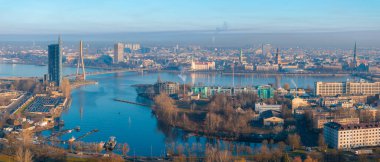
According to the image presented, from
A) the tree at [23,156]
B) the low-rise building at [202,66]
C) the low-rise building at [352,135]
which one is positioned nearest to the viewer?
the tree at [23,156]

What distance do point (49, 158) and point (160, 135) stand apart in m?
2.01

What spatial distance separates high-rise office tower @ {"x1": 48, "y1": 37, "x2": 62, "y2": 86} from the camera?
13.2 m

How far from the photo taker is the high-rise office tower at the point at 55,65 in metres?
13.2

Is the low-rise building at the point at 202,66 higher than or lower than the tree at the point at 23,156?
higher

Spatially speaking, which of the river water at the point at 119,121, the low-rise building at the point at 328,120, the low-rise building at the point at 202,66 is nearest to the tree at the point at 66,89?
the river water at the point at 119,121

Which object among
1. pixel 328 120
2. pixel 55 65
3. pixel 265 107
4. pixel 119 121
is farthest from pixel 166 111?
pixel 55 65

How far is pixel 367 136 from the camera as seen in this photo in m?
6.59

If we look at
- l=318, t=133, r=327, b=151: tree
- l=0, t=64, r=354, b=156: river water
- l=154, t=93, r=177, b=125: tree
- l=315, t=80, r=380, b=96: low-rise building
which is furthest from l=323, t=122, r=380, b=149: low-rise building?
l=315, t=80, r=380, b=96: low-rise building

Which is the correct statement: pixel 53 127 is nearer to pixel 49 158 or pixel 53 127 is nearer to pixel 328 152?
pixel 49 158

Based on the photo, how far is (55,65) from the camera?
13.4 metres

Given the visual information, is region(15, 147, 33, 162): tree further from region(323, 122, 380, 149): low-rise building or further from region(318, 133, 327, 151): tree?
region(323, 122, 380, 149): low-rise building

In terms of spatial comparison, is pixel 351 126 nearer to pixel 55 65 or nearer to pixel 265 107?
pixel 265 107

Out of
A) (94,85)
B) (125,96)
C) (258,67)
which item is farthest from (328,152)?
(258,67)

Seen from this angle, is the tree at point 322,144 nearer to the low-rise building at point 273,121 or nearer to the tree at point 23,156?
the low-rise building at point 273,121
